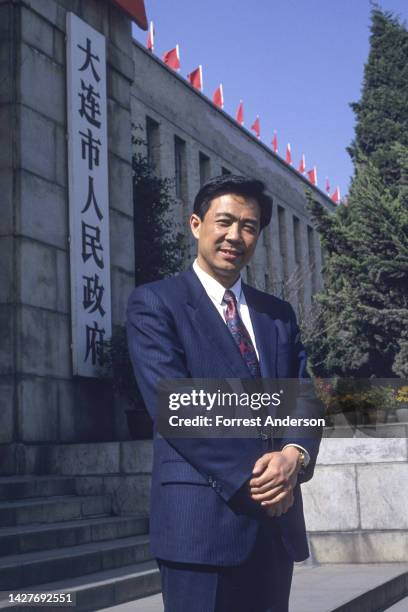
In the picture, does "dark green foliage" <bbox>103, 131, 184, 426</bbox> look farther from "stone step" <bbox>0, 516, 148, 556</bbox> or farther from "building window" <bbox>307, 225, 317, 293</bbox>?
"building window" <bbox>307, 225, 317, 293</bbox>

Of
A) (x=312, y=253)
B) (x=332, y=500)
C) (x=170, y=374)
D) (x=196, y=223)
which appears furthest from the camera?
(x=312, y=253)

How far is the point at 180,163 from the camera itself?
89.6 ft

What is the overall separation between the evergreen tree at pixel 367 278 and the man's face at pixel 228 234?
21.2 meters

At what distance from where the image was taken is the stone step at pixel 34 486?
8.62 metres

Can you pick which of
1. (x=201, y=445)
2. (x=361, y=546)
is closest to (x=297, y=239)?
(x=361, y=546)

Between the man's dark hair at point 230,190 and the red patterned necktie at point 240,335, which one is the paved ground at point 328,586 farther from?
the man's dark hair at point 230,190

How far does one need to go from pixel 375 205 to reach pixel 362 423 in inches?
423

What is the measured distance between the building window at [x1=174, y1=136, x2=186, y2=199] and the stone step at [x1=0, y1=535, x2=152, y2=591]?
19645 mm

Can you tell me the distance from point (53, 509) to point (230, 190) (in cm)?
622

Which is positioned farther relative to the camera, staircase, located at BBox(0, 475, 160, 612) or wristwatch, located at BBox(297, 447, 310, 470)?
staircase, located at BBox(0, 475, 160, 612)

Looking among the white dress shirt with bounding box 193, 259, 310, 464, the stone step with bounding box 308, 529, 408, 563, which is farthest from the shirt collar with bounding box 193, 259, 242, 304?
the stone step with bounding box 308, 529, 408, 563

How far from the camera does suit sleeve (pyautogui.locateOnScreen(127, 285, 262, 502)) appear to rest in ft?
8.02

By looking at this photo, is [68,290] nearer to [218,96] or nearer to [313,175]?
[218,96]

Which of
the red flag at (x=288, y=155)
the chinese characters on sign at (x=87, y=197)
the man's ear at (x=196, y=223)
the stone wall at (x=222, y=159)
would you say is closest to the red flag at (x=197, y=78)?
the stone wall at (x=222, y=159)
